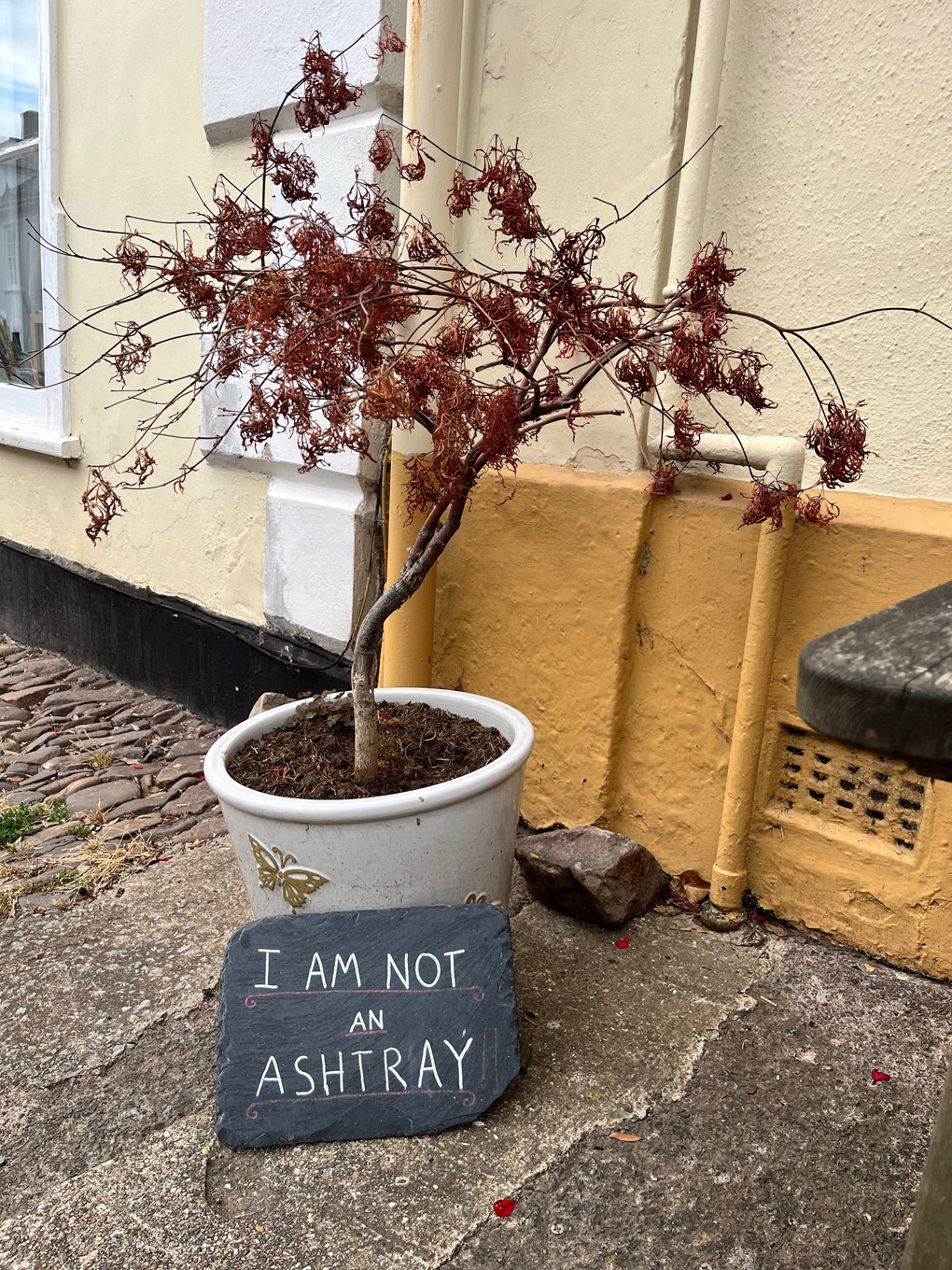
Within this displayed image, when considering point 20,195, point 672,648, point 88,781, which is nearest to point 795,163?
point 672,648

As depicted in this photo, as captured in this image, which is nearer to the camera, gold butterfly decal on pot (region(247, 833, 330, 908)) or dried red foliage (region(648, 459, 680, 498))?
gold butterfly decal on pot (region(247, 833, 330, 908))

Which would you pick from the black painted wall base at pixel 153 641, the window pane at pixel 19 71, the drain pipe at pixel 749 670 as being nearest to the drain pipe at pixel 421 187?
the black painted wall base at pixel 153 641

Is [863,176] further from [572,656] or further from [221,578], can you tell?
[221,578]

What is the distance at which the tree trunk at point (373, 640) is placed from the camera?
2.09 meters

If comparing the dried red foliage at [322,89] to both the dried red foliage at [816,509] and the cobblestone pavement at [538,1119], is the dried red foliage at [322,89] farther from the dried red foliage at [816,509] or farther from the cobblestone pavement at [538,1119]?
the cobblestone pavement at [538,1119]

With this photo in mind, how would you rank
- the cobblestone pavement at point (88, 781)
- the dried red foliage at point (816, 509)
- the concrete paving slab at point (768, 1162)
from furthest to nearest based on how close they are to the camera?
the cobblestone pavement at point (88, 781) < the dried red foliage at point (816, 509) < the concrete paving slab at point (768, 1162)

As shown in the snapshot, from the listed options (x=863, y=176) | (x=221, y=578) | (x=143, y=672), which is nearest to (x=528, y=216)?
(x=863, y=176)

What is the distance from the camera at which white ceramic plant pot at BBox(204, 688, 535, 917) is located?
6.15 ft

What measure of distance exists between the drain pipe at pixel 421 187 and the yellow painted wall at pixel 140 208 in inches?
36.5

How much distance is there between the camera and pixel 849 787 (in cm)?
237

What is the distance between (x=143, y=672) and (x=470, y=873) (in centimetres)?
289

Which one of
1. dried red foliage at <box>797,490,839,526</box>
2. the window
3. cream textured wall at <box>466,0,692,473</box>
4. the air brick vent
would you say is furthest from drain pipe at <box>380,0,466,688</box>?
the window

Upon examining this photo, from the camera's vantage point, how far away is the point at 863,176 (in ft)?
7.12

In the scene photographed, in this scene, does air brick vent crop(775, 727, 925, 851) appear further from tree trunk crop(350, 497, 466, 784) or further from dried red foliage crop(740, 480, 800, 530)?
tree trunk crop(350, 497, 466, 784)
